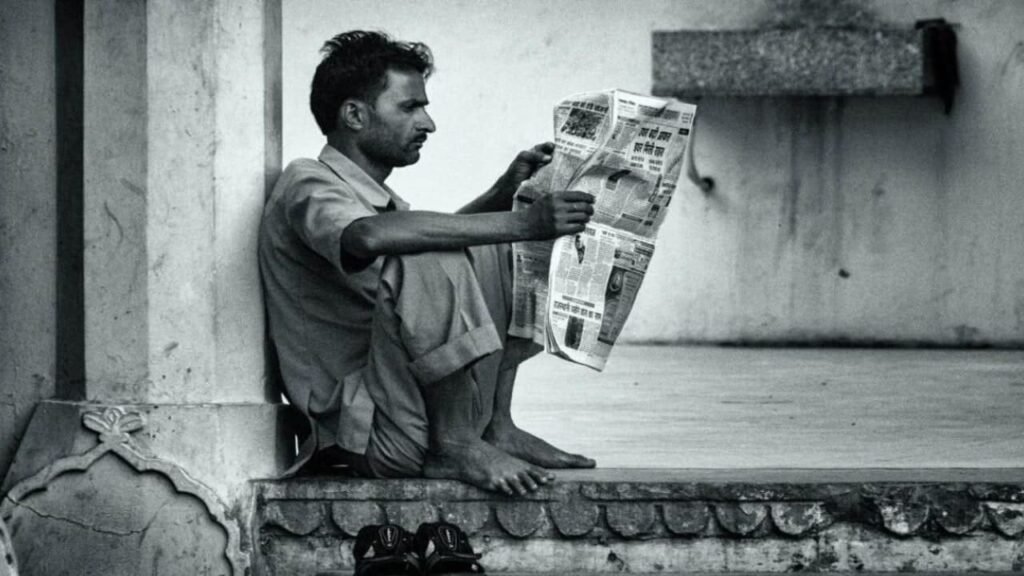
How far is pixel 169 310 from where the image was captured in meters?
3.72

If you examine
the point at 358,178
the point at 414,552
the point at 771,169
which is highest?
the point at 771,169

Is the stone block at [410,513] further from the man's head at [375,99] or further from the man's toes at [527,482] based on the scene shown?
the man's head at [375,99]

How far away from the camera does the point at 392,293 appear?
3.61 metres

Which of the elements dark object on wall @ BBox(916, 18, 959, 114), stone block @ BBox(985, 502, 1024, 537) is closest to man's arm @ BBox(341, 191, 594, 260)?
stone block @ BBox(985, 502, 1024, 537)

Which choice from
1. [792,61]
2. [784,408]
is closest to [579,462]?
[784,408]

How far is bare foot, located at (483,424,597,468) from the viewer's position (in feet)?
13.0

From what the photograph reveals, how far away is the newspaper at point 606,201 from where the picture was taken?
3.64 meters

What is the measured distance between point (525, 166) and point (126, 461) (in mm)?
1118

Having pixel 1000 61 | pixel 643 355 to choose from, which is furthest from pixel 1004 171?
pixel 643 355

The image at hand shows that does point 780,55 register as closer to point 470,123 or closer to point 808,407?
point 470,123

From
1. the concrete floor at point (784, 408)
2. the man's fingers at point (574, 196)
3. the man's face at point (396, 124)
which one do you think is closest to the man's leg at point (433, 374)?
the man's fingers at point (574, 196)

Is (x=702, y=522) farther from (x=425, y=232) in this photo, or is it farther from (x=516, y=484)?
(x=425, y=232)

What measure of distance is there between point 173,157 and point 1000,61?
22.1 ft

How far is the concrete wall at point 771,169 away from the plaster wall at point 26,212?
618 cm
